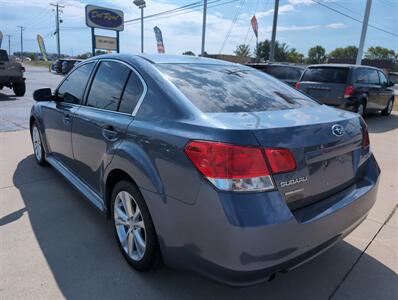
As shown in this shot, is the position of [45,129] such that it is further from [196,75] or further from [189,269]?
[189,269]

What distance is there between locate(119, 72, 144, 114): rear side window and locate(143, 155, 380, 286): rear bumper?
0.86 m

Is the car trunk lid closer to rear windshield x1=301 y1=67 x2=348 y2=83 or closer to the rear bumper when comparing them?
the rear bumper

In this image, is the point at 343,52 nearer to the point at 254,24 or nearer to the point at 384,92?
the point at 254,24

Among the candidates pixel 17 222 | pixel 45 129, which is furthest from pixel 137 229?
pixel 45 129

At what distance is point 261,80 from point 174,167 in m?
1.47

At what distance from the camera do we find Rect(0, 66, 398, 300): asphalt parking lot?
2398mm

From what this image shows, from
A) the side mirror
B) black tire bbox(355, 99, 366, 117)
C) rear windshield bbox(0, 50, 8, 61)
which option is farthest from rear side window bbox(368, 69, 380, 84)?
rear windshield bbox(0, 50, 8, 61)

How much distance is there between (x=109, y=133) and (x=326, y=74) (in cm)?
828

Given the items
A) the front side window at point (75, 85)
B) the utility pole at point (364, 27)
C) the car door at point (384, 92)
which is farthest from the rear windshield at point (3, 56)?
the utility pole at point (364, 27)

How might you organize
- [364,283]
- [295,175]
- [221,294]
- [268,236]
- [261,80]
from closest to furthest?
[268,236]
[295,175]
[221,294]
[364,283]
[261,80]

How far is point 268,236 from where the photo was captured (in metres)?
1.82

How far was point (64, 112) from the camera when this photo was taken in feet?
12.2

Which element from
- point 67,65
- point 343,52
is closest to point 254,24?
point 67,65

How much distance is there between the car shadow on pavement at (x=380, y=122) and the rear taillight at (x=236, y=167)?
8050 millimetres
